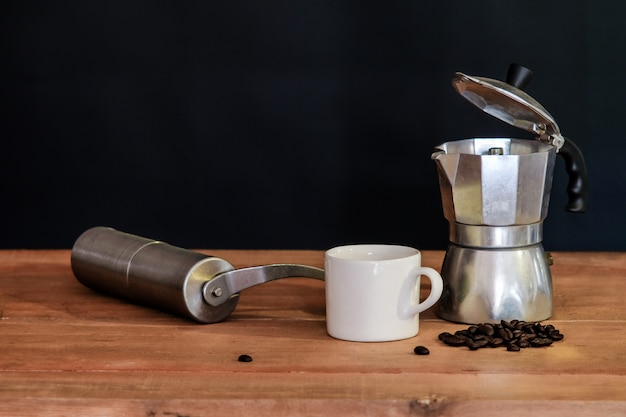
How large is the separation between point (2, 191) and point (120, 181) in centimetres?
29

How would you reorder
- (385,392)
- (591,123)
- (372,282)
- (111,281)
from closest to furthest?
1. (385,392)
2. (372,282)
3. (111,281)
4. (591,123)

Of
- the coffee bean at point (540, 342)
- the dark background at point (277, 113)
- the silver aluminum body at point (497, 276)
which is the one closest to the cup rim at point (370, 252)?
the silver aluminum body at point (497, 276)

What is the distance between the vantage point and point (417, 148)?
212 cm

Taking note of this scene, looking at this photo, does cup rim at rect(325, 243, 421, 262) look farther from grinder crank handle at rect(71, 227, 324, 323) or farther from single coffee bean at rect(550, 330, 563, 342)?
single coffee bean at rect(550, 330, 563, 342)

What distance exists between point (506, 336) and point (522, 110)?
29 cm

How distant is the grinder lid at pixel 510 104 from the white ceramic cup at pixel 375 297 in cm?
23

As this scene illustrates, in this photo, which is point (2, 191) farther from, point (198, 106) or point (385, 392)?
point (385, 392)

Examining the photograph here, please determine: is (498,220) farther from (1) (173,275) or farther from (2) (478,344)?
(1) (173,275)

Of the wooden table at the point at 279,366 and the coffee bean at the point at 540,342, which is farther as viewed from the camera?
the coffee bean at the point at 540,342

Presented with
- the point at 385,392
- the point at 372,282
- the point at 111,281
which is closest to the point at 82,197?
the point at 111,281

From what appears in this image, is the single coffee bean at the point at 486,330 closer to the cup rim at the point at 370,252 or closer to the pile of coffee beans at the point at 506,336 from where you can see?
the pile of coffee beans at the point at 506,336

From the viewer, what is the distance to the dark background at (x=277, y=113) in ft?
6.80

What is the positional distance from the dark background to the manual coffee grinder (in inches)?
38.7

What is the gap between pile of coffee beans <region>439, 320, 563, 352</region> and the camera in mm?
988
